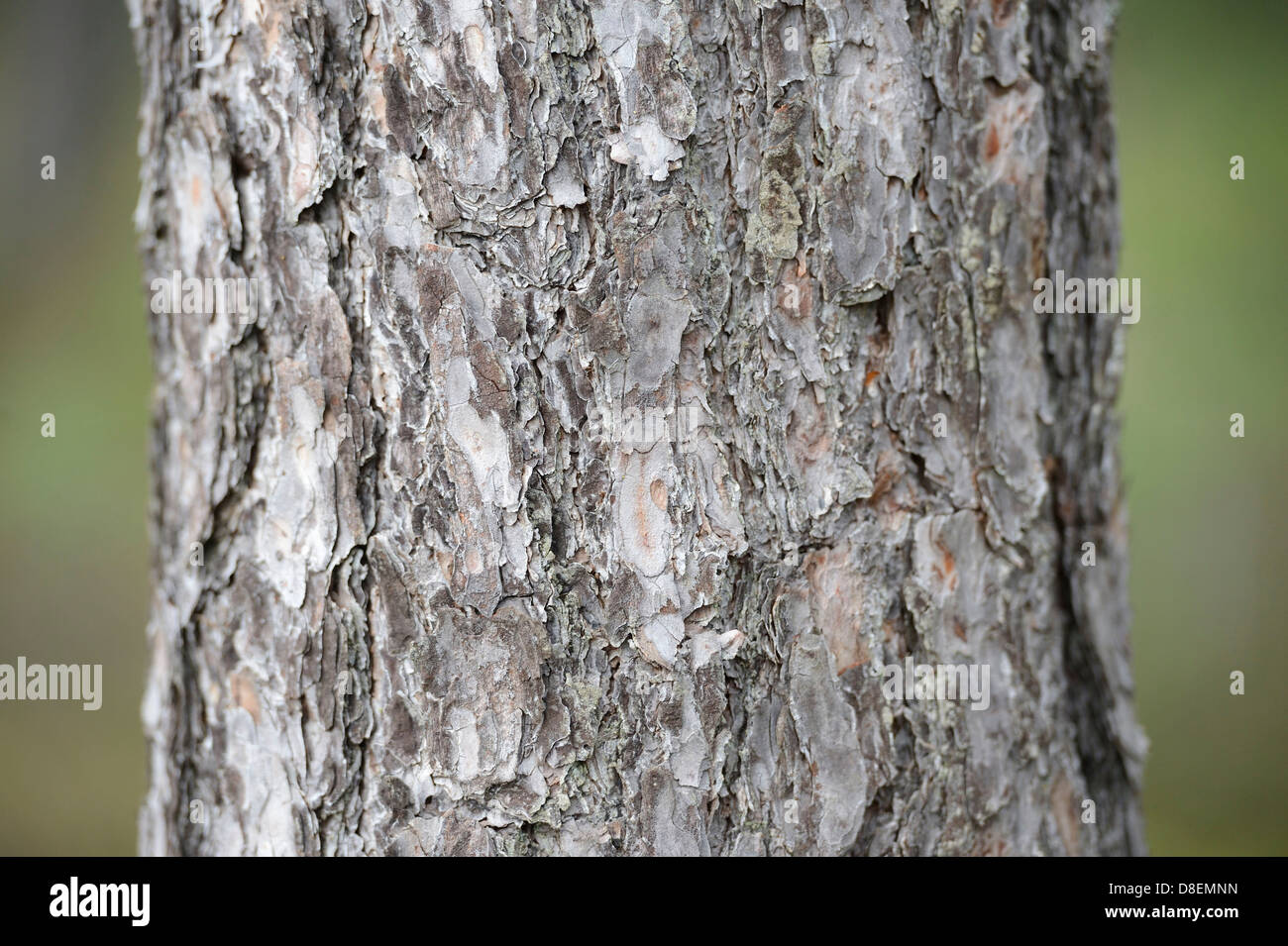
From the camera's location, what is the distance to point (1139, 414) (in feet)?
7.03

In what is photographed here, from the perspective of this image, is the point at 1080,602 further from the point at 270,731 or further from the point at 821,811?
the point at 270,731

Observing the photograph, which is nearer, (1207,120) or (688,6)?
(688,6)

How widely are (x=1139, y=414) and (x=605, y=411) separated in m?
1.91

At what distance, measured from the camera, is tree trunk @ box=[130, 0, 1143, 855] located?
777mm

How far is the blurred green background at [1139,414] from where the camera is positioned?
6.58 ft

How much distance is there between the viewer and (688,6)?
770 mm

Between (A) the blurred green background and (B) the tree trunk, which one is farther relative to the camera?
(A) the blurred green background

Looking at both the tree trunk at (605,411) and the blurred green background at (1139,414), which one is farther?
the blurred green background at (1139,414)

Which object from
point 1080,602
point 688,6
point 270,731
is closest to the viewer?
point 688,6

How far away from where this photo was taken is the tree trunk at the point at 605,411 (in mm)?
777

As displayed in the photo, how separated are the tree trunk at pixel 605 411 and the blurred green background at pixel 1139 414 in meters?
1.44

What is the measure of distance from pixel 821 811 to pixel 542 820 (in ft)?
0.93

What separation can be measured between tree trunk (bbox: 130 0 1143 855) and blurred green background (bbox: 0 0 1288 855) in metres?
1.44
